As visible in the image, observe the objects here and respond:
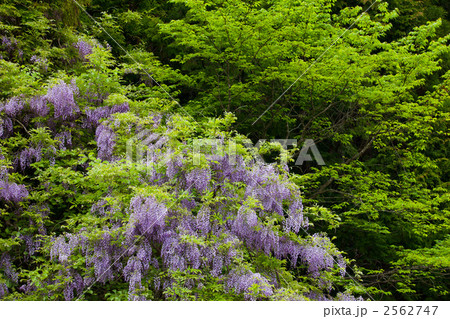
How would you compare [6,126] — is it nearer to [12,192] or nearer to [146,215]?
[12,192]

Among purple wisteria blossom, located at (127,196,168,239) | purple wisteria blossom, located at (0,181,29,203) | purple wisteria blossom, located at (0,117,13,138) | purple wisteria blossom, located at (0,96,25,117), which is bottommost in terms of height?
purple wisteria blossom, located at (0,181,29,203)

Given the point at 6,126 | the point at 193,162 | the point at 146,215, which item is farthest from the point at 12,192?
the point at 193,162

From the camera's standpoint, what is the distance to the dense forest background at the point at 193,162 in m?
4.51

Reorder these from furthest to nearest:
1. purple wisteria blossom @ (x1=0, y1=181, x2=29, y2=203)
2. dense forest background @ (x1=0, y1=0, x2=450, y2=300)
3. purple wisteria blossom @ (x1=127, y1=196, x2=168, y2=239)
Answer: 1. purple wisteria blossom @ (x1=0, y1=181, x2=29, y2=203)
2. dense forest background @ (x1=0, y1=0, x2=450, y2=300)
3. purple wisteria blossom @ (x1=127, y1=196, x2=168, y2=239)

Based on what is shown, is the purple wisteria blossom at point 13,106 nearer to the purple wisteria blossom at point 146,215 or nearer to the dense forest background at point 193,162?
the dense forest background at point 193,162

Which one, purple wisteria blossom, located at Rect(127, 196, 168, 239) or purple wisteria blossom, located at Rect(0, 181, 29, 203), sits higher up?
purple wisteria blossom, located at Rect(127, 196, 168, 239)

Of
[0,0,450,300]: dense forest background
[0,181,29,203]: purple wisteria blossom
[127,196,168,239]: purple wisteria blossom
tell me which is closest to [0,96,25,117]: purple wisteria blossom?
[0,0,450,300]: dense forest background

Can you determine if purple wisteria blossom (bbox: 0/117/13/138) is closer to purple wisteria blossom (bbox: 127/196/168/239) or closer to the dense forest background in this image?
the dense forest background

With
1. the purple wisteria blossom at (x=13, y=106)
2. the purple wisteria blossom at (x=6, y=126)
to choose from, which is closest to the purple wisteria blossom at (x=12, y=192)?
the purple wisteria blossom at (x=6, y=126)

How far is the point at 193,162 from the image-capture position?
451 centimetres

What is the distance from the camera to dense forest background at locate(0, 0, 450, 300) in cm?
451

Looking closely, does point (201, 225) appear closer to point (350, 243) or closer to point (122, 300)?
point (122, 300)

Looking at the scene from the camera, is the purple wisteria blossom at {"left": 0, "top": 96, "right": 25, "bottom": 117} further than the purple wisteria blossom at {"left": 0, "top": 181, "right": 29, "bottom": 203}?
Yes
